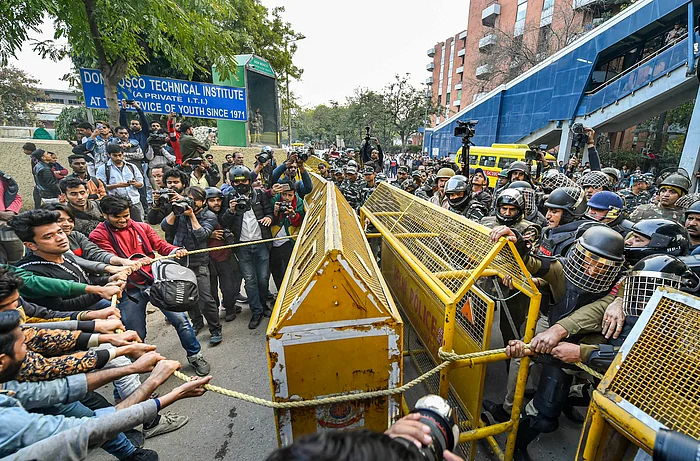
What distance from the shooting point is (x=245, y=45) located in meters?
17.2

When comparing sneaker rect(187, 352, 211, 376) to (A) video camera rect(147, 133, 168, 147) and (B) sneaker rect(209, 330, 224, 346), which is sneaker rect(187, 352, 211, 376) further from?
(A) video camera rect(147, 133, 168, 147)

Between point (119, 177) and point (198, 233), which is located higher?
point (119, 177)

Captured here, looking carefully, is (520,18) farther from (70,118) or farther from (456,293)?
(456,293)

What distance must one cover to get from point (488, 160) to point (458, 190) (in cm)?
1126

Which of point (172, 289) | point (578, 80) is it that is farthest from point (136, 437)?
point (578, 80)

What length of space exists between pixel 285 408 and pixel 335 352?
0.45 metres

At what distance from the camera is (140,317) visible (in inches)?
124

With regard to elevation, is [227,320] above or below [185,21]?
below

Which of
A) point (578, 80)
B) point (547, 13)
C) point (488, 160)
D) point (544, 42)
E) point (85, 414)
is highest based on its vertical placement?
point (547, 13)

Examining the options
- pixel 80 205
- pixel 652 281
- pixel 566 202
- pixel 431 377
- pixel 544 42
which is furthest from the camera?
pixel 544 42

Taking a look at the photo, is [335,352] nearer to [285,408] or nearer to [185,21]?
[285,408]

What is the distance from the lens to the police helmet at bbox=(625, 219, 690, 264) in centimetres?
228

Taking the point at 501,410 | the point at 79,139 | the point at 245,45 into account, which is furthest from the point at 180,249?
the point at 245,45

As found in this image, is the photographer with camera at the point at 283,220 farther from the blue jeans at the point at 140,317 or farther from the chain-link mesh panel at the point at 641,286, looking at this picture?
the chain-link mesh panel at the point at 641,286
